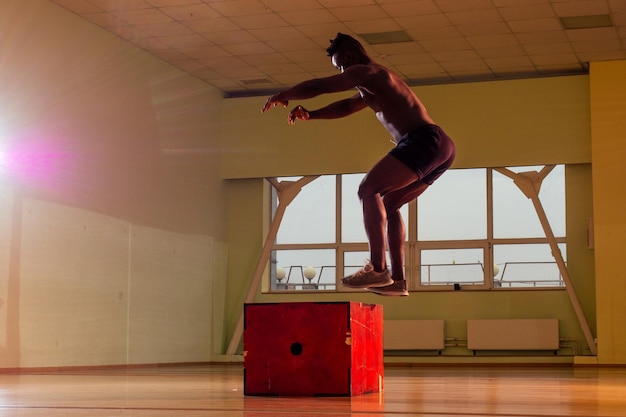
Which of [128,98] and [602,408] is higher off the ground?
[128,98]

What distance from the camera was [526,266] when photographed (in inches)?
494

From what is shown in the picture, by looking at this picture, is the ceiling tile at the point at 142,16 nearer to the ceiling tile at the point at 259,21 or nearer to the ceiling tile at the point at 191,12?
the ceiling tile at the point at 191,12

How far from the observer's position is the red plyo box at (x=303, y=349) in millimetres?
4371

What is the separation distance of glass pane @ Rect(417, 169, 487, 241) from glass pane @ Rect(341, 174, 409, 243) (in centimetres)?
33

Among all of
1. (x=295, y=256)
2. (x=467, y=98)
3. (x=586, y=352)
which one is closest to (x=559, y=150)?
(x=467, y=98)

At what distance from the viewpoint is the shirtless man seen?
14.8 feet

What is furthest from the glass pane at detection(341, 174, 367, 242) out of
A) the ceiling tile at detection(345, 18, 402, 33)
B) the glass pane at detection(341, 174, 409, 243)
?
the ceiling tile at detection(345, 18, 402, 33)

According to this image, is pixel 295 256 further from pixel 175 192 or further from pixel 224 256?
pixel 175 192

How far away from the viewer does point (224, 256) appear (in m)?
13.4

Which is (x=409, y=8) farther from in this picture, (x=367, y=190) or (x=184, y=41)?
(x=367, y=190)

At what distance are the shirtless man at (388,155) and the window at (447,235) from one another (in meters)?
7.92

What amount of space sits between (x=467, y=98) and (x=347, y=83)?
8.40 m

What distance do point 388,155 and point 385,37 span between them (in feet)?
21.5

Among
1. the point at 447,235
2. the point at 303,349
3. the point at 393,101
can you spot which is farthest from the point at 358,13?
the point at 303,349
